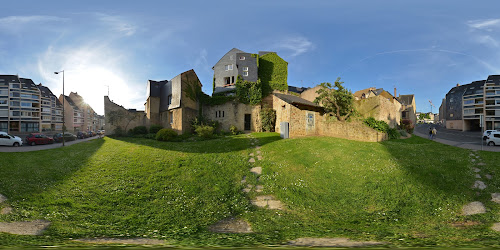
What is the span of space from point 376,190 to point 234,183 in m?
7.45

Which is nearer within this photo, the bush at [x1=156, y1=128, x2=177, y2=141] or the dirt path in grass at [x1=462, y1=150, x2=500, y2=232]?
the dirt path in grass at [x1=462, y1=150, x2=500, y2=232]

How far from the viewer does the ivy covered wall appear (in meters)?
39.8

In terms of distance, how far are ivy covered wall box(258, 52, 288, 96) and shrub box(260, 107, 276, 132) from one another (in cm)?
772

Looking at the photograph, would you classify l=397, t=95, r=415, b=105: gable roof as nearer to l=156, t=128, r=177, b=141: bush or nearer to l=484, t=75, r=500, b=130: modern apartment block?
l=484, t=75, r=500, b=130: modern apartment block

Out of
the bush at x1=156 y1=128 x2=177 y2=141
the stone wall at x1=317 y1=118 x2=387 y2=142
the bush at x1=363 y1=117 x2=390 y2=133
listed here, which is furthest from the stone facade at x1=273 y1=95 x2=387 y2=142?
the bush at x1=156 y1=128 x2=177 y2=141

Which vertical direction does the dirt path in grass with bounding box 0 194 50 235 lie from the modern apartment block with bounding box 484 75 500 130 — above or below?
below

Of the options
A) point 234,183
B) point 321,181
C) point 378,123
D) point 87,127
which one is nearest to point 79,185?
point 234,183

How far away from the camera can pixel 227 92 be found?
36.8m

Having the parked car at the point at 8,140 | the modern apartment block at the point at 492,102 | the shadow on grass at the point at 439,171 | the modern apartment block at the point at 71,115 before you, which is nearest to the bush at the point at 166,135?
the parked car at the point at 8,140

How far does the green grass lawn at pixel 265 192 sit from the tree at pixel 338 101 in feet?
40.9

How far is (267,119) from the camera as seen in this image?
3309cm

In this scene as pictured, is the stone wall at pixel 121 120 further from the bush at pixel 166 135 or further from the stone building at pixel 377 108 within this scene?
the stone building at pixel 377 108

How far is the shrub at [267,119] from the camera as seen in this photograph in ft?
109

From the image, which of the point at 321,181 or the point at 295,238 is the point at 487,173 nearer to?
the point at 321,181
